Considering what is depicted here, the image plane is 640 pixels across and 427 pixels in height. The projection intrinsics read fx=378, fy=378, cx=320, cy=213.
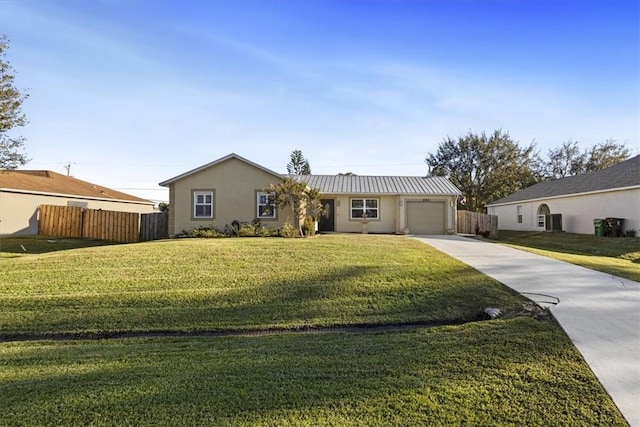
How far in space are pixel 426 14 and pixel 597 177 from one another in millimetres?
20550

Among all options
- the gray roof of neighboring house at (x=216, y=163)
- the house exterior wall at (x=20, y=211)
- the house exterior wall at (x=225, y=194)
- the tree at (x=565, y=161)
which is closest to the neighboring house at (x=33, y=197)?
the house exterior wall at (x=20, y=211)

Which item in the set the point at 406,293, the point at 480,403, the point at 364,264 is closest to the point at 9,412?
the point at 480,403

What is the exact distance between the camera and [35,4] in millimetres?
10336

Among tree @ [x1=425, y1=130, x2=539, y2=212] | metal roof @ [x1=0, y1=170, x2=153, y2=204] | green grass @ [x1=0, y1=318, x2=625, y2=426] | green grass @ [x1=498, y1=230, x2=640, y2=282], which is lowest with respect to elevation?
green grass @ [x1=0, y1=318, x2=625, y2=426]

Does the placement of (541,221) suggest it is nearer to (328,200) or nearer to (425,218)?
(425,218)

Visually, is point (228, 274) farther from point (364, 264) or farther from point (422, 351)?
point (422, 351)

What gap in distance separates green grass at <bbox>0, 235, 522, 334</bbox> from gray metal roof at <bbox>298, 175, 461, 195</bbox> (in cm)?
1213

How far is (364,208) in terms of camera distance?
22.8 meters

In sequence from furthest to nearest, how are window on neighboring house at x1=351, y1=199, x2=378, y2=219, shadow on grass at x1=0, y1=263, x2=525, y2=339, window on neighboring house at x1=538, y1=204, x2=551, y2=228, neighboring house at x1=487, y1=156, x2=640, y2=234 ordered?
1. window on neighboring house at x1=538, y1=204, x2=551, y2=228
2. window on neighboring house at x1=351, y1=199, x2=378, y2=219
3. neighboring house at x1=487, y1=156, x2=640, y2=234
4. shadow on grass at x1=0, y1=263, x2=525, y2=339

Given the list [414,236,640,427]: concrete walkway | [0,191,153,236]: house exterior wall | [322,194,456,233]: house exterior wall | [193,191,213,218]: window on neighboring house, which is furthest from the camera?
[322,194,456,233]: house exterior wall

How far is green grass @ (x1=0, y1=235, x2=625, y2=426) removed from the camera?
10.3 ft

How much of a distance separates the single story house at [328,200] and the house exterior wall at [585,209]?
7937mm

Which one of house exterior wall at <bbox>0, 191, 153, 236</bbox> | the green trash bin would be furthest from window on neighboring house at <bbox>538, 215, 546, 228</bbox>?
house exterior wall at <bbox>0, 191, 153, 236</bbox>

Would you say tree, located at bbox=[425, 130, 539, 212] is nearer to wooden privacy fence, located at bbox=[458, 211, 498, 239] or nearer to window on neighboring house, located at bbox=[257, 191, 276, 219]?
wooden privacy fence, located at bbox=[458, 211, 498, 239]
